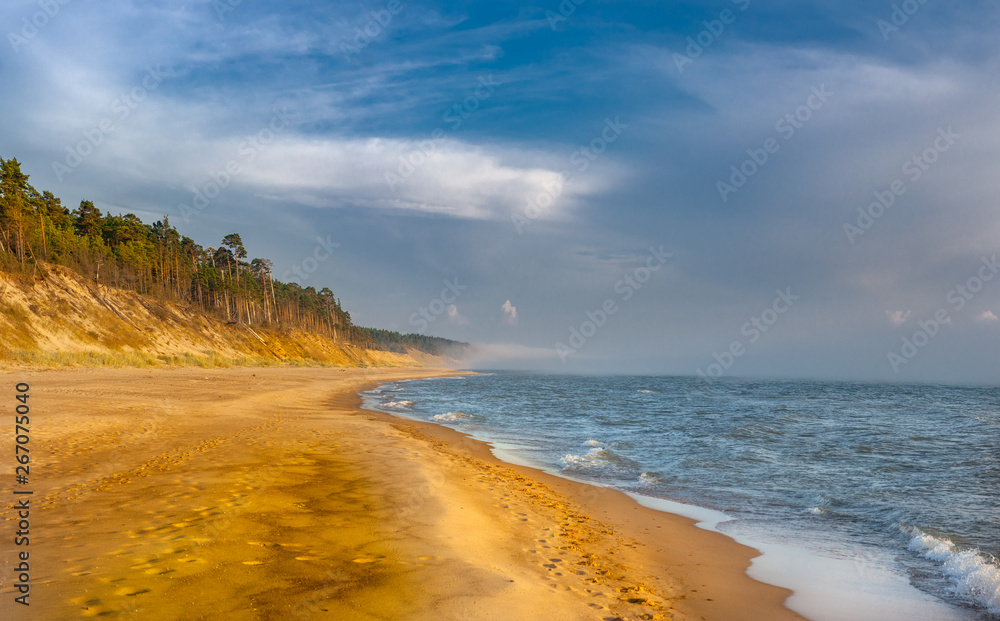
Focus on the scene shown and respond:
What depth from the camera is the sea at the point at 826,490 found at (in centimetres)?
689

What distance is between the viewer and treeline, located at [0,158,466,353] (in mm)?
50125

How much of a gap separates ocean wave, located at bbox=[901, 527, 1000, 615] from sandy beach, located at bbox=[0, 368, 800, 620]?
8.52ft

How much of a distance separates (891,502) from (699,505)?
178 inches

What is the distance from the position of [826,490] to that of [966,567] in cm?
531

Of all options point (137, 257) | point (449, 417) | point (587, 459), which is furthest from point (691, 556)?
point (137, 257)

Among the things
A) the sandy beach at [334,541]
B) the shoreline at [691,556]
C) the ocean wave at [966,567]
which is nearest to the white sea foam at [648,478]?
the shoreline at [691,556]

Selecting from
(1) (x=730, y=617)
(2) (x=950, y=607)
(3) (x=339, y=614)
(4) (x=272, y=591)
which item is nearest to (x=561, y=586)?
(1) (x=730, y=617)

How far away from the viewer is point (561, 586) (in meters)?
5.95

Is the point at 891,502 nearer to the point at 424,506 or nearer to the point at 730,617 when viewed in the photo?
the point at 730,617

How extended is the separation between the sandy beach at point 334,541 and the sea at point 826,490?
108cm

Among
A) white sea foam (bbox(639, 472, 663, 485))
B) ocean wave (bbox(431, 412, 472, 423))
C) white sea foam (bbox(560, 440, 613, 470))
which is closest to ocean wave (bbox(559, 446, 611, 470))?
white sea foam (bbox(560, 440, 613, 470))

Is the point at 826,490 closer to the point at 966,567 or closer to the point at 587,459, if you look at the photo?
the point at 966,567

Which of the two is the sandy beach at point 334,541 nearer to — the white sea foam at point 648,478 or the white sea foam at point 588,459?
the white sea foam at point 588,459

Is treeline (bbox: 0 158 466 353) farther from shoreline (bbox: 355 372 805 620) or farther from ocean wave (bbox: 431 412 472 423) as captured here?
shoreline (bbox: 355 372 805 620)
